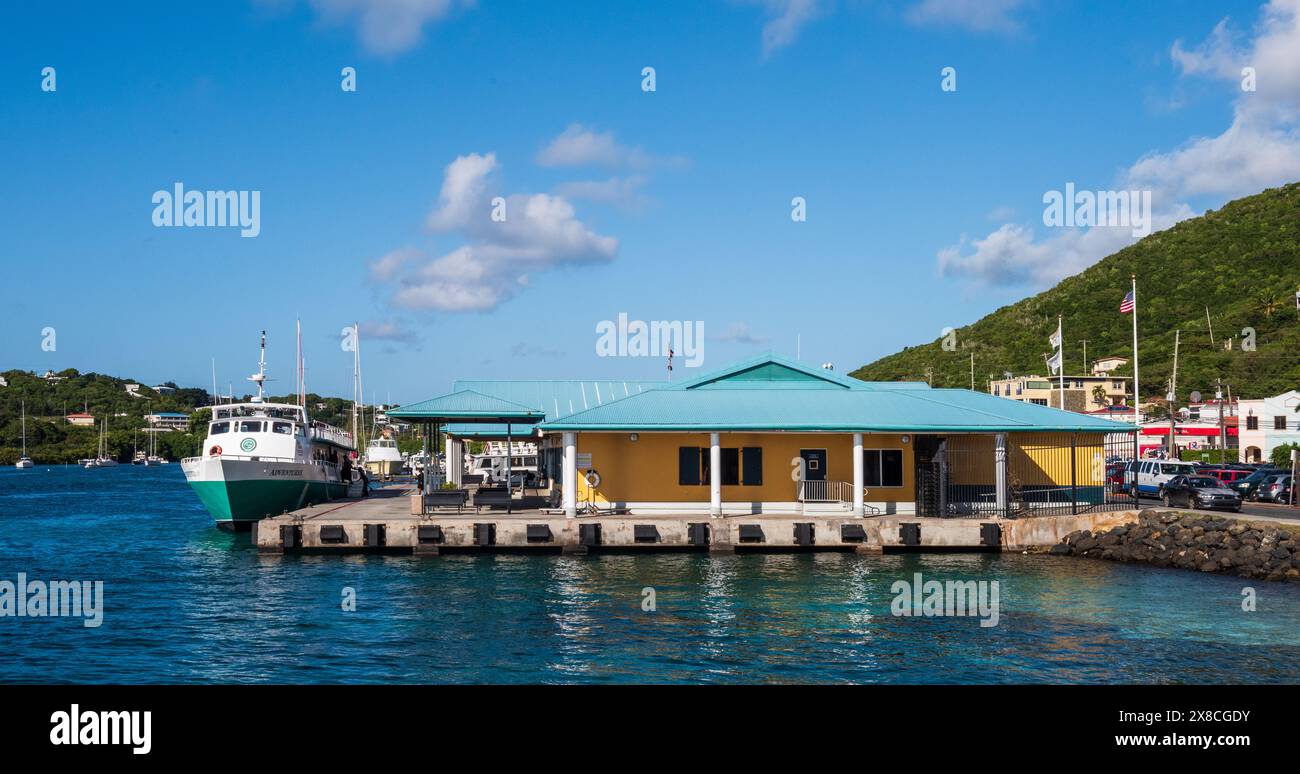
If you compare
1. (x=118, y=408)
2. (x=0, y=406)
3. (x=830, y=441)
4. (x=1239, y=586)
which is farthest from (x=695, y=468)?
(x=118, y=408)

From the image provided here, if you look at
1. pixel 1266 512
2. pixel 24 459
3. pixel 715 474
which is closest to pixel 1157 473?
pixel 1266 512

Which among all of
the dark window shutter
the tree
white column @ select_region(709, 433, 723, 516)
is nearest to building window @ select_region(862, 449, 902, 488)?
the dark window shutter

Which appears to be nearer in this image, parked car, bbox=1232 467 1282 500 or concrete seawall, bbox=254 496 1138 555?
concrete seawall, bbox=254 496 1138 555

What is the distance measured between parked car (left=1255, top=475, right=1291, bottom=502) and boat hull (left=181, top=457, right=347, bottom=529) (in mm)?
40026

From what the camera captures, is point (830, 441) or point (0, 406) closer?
point (830, 441)

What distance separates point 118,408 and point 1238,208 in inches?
7558

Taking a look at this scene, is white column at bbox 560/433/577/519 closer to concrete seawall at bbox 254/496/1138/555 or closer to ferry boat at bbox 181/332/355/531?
concrete seawall at bbox 254/496/1138/555

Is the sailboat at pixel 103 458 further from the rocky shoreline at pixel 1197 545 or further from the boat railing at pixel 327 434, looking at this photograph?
the rocky shoreline at pixel 1197 545

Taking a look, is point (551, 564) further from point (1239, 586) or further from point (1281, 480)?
A: point (1281, 480)

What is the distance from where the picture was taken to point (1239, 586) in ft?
80.0

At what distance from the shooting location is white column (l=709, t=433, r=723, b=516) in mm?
30719

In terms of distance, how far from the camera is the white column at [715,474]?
101 feet

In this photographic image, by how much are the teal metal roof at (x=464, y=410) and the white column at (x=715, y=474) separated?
251 inches

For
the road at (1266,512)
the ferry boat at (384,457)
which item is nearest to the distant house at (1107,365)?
the road at (1266,512)
